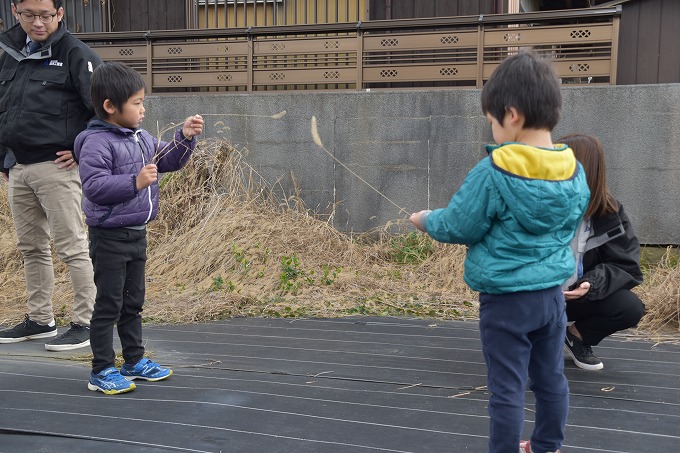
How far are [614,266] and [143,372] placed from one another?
2.43 metres

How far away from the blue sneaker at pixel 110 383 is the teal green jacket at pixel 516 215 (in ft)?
5.96

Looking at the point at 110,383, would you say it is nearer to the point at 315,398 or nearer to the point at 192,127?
the point at 315,398

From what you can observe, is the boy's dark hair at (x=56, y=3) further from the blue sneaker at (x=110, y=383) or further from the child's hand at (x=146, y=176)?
the blue sneaker at (x=110, y=383)

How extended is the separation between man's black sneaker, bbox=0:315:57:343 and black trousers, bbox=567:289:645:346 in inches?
124

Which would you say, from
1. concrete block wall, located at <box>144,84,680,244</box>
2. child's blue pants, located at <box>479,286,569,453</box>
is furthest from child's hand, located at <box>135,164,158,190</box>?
concrete block wall, located at <box>144,84,680,244</box>

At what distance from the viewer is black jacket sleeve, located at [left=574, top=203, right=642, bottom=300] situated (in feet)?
12.1

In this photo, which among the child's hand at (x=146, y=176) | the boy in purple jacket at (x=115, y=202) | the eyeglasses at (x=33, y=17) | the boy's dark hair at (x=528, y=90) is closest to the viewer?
the boy's dark hair at (x=528, y=90)

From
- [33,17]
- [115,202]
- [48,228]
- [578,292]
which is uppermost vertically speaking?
[33,17]

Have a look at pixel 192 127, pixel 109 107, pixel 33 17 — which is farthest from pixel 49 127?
pixel 192 127

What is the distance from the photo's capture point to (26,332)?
15.1 ft

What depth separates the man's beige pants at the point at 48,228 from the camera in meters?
4.24

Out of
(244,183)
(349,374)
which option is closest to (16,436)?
(349,374)

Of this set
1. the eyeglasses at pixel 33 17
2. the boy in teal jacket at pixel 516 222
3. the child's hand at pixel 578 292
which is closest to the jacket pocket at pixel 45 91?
the eyeglasses at pixel 33 17

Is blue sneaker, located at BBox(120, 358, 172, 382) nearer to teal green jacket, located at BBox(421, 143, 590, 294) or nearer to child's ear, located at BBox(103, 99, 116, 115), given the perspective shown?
child's ear, located at BBox(103, 99, 116, 115)
